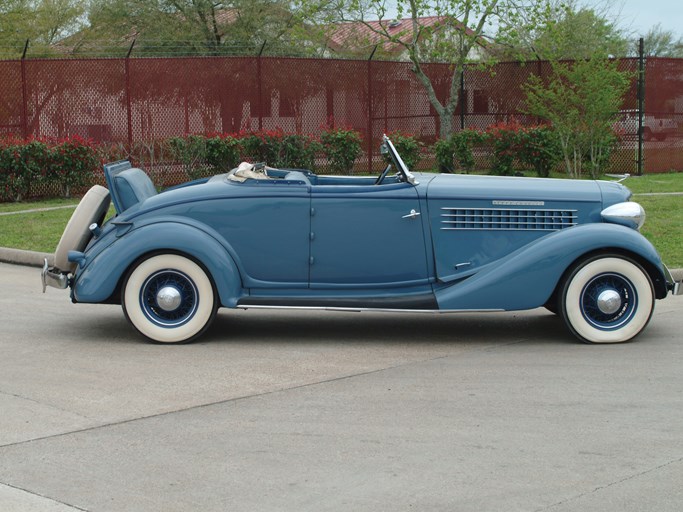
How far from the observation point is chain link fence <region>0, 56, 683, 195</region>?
18.0 meters

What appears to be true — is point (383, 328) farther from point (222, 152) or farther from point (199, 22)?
point (199, 22)

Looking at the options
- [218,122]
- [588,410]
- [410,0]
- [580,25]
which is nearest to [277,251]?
[588,410]

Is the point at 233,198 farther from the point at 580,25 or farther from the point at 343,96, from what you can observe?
the point at 580,25

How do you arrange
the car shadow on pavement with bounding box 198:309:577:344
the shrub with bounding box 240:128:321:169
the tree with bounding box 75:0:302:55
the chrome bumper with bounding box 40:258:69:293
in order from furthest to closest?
the tree with bounding box 75:0:302:55 → the shrub with bounding box 240:128:321:169 → the car shadow on pavement with bounding box 198:309:577:344 → the chrome bumper with bounding box 40:258:69:293

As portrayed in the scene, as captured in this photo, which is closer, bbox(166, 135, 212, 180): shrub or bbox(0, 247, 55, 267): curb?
bbox(0, 247, 55, 267): curb

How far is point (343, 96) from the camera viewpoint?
20719 millimetres

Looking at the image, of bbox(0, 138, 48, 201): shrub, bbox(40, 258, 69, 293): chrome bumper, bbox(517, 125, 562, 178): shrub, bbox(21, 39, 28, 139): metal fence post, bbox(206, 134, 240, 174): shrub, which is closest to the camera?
bbox(40, 258, 69, 293): chrome bumper

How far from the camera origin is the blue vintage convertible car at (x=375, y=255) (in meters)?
7.69

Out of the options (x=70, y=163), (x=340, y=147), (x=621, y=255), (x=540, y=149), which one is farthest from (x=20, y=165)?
(x=621, y=255)

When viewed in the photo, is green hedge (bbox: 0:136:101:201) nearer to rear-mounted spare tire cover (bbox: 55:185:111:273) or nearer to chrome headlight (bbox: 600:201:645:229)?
rear-mounted spare tire cover (bbox: 55:185:111:273)

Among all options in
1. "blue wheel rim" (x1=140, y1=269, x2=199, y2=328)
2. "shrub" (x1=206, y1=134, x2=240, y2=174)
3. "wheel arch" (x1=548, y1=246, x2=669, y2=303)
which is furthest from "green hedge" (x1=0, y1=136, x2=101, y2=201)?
"wheel arch" (x1=548, y1=246, x2=669, y2=303)

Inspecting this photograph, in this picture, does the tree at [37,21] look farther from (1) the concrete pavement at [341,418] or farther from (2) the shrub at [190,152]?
(1) the concrete pavement at [341,418]

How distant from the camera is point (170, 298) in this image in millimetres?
7711

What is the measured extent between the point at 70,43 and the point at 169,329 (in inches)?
1271
